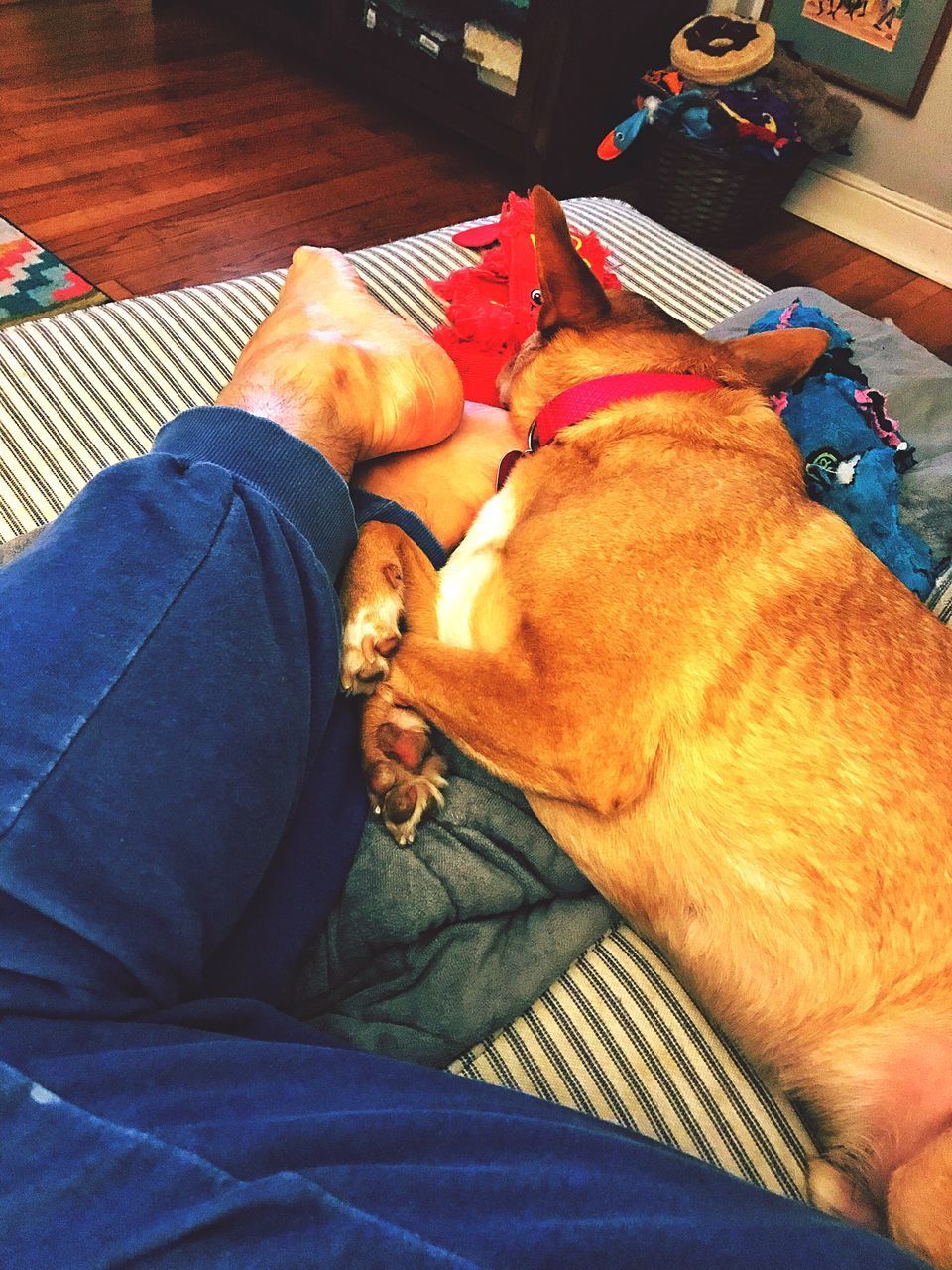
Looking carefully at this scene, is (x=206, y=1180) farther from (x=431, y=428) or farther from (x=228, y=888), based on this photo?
(x=431, y=428)

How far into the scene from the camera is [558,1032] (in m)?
1.27

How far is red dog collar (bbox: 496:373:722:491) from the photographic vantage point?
65.3 inches

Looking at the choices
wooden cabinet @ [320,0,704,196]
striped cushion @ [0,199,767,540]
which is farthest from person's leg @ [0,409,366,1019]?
wooden cabinet @ [320,0,704,196]

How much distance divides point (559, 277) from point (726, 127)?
2.62 m

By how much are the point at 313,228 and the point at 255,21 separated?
6.96 ft

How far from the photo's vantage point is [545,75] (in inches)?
156

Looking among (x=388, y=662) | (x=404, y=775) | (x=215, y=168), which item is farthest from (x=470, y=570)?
(x=215, y=168)

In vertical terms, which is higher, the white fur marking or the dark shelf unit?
the dark shelf unit

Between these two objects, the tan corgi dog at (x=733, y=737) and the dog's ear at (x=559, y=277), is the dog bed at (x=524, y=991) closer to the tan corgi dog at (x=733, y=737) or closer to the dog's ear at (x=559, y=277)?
the tan corgi dog at (x=733, y=737)

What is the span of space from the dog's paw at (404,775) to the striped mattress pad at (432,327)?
32 cm

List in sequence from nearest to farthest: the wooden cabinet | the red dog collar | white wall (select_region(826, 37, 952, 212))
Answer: the red dog collar → the wooden cabinet → white wall (select_region(826, 37, 952, 212))

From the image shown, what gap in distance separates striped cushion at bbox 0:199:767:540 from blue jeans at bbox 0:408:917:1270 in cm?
59

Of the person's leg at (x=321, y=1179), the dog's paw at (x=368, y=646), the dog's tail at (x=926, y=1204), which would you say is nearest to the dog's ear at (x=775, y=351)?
the dog's paw at (x=368, y=646)

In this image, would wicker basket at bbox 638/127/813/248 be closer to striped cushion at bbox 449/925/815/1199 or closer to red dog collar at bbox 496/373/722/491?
red dog collar at bbox 496/373/722/491
